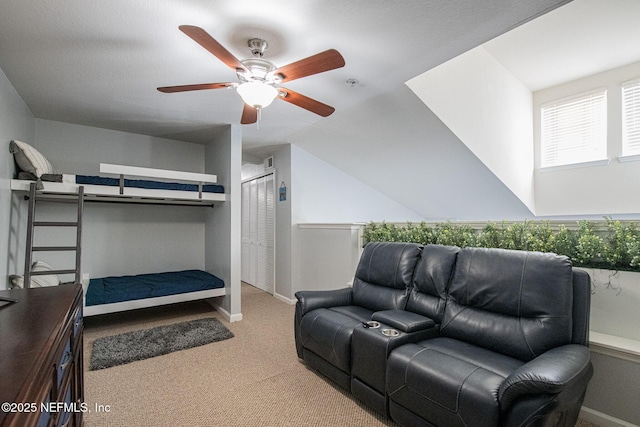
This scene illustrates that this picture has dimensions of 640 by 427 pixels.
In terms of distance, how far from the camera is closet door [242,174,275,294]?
5.32m

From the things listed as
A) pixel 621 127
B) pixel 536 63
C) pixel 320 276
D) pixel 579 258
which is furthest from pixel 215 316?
pixel 621 127

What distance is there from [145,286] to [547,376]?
383cm

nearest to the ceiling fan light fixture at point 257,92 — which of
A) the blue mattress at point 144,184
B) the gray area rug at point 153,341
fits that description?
the blue mattress at point 144,184

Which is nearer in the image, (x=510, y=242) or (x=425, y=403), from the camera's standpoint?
(x=425, y=403)

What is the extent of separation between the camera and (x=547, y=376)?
126 centimetres

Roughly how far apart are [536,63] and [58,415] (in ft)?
16.3

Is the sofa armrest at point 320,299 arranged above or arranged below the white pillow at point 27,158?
below

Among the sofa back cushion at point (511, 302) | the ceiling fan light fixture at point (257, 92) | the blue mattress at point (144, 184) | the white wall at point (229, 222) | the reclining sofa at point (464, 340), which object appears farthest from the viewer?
the white wall at point (229, 222)

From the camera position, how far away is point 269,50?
231 centimetres

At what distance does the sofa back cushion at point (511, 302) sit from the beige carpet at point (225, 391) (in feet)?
2.21

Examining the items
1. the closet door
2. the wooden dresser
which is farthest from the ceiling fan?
the closet door

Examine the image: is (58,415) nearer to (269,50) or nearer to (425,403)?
(425,403)

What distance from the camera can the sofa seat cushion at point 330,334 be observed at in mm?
2154

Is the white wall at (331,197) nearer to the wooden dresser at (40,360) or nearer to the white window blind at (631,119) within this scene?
the white window blind at (631,119)
